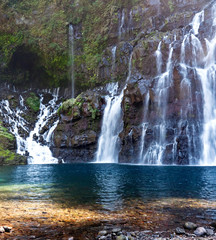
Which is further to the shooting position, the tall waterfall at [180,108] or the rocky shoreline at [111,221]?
the tall waterfall at [180,108]

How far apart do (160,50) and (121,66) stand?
23.7 ft

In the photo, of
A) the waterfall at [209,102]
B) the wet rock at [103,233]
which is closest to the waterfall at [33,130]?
the waterfall at [209,102]

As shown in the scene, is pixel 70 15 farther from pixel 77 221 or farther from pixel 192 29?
pixel 77 221

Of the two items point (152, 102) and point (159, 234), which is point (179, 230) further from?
point (152, 102)

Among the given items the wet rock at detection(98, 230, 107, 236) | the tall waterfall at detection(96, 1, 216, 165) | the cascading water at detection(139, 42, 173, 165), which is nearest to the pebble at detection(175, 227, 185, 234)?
the wet rock at detection(98, 230, 107, 236)

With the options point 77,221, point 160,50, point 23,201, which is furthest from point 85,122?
point 77,221

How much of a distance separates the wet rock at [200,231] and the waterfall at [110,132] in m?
20.4

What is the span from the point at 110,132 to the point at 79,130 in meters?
3.81

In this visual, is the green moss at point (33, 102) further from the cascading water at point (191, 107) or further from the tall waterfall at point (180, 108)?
the cascading water at point (191, 107)

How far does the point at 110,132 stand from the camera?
88.0ft

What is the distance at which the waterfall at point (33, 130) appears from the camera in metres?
27.0

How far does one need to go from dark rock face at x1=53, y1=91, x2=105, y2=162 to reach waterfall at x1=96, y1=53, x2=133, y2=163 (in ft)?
2.38

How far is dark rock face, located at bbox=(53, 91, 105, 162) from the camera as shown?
27.1 m

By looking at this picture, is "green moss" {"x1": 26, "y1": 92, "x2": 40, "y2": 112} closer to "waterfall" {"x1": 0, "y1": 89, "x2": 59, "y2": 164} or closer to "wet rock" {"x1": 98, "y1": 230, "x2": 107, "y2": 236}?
"waterfall" {"x1": 0, "y1": 89, "x2": 59, "y2": 164}
